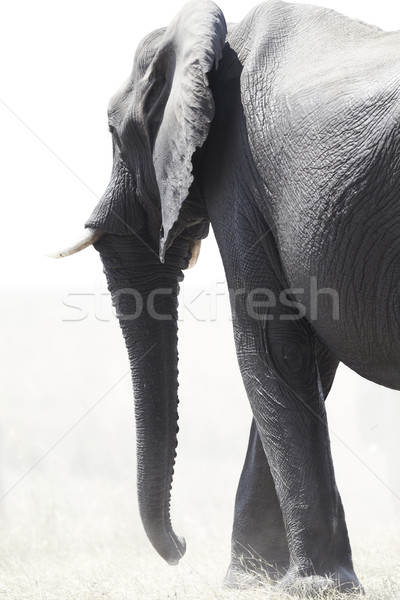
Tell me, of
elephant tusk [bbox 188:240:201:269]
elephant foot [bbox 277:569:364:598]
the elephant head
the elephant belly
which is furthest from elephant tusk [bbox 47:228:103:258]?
elephant foot [bbox 277:569:364:598]

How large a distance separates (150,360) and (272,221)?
3.84ft

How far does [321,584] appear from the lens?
410cm

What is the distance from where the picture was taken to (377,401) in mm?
17875

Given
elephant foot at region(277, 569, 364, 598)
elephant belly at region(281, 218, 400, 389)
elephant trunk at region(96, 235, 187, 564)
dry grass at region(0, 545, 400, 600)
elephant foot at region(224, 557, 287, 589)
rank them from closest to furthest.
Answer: elephant belly at region(281, 218, 400, 389), elephant foot at region(277, 569, 364, 598), dry grass at region(0, 545, 400, 600), elephant foot at region(224, 557, 287, 589), elephant trunk at region(96, 235, 187, 564)

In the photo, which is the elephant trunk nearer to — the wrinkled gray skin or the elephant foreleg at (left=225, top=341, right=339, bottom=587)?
the wrinkled gray skin

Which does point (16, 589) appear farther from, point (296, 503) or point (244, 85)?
point (244, 85)

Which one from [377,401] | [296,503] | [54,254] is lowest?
[377,401]

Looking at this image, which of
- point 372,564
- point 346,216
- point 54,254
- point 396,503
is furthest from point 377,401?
point 346,216

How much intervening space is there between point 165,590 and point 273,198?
1840mm

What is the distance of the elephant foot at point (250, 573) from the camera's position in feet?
15.8

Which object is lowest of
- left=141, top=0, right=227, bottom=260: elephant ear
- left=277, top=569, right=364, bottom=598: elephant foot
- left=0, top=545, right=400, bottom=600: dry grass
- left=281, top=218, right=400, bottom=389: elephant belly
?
left=0, top=545, right=400, bottom=600: dry grass

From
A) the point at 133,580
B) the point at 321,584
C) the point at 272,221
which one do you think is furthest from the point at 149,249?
the point at 321,584

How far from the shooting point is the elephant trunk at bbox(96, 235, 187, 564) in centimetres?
496

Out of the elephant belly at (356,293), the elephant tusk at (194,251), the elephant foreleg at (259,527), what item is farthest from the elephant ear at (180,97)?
the elephant foreleg at (259,527)
